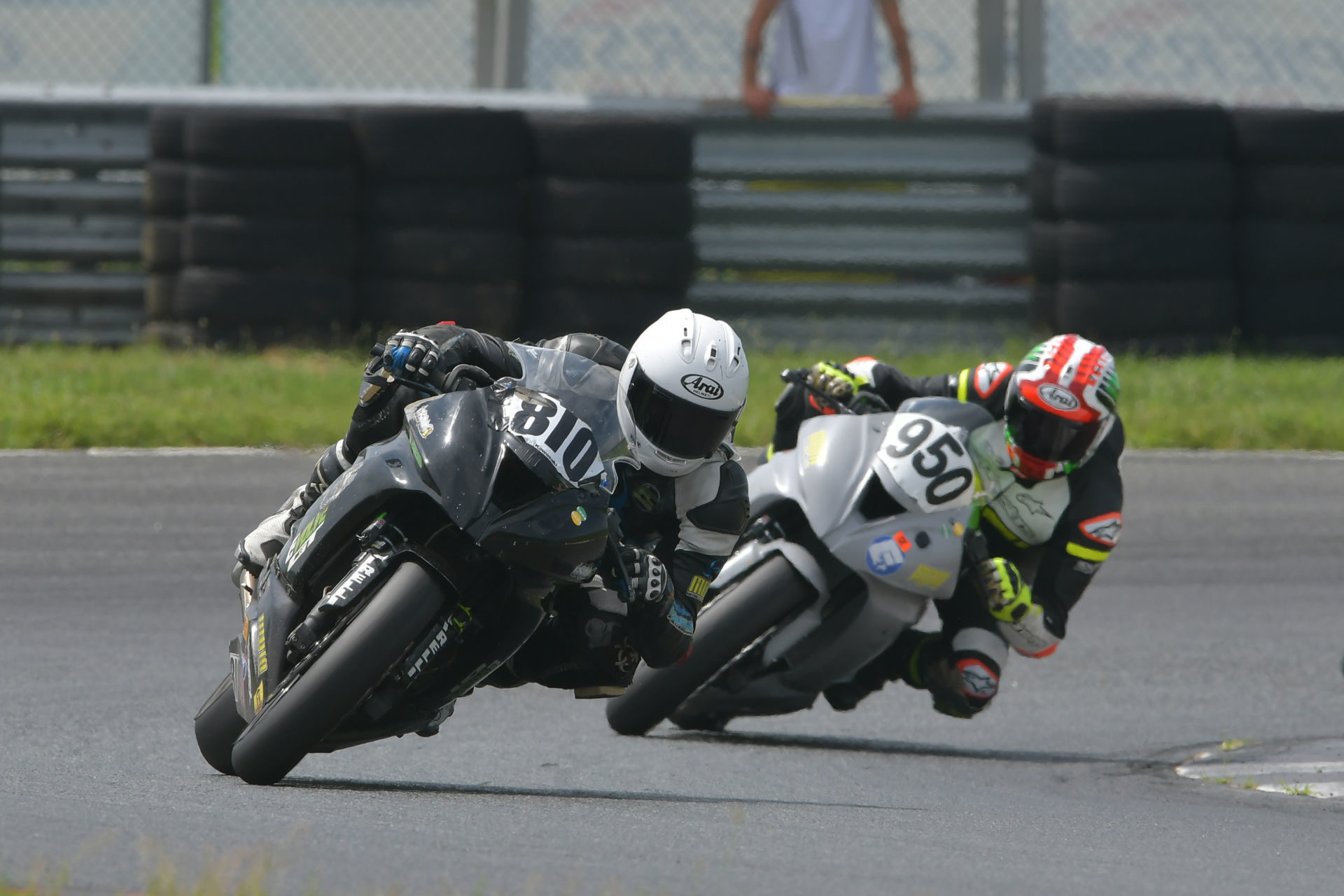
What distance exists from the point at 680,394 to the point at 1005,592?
194 cm

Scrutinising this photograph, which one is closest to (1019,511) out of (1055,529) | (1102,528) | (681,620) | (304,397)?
(1055,529)

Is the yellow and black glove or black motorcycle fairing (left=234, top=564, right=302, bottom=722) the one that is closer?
black motorcycle fairing (left=234, top=564, right=302, bottom=722)

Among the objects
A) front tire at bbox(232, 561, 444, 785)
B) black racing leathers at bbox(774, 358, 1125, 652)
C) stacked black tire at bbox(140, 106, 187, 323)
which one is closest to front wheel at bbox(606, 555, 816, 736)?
black racing leathers at bbox(774, 358, 1125, 652)

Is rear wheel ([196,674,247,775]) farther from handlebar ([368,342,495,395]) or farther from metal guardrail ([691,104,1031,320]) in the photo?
metal guardrail ([691,104,1031,320])

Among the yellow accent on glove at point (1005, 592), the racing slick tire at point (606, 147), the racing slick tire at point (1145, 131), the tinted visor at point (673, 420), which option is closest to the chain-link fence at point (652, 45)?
the racing slick tire at point (606, 147)

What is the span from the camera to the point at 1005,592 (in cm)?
603

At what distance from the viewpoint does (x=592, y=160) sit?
10500 millimetres

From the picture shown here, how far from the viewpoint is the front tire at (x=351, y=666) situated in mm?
3869

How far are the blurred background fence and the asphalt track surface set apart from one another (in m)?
2.91

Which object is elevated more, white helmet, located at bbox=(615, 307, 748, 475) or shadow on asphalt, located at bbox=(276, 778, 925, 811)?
white helmet, located at bbox=(615, 307, 748, 475)

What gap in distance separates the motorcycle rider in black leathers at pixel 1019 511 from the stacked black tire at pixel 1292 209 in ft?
14.7

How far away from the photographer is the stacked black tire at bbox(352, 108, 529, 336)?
34.1ft

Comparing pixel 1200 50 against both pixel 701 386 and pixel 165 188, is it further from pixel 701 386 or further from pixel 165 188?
pixel 701 386

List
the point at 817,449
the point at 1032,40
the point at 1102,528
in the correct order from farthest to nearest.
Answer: the point at 1032,40, the point at 1102,528, the point at 817,449
